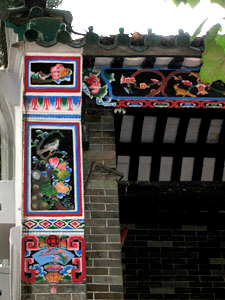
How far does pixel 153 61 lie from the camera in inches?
353

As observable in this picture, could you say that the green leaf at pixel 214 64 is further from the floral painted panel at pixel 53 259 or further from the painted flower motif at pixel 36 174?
the painted flower motif at pixel 36 174

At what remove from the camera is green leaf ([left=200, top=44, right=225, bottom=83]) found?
18.1 ft

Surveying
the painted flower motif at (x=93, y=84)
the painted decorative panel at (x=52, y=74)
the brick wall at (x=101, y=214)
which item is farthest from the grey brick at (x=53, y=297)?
the painted flower motif at (x=93, y=84)

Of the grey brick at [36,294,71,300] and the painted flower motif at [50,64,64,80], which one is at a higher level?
the painted flower motif at [50,64,64,80]

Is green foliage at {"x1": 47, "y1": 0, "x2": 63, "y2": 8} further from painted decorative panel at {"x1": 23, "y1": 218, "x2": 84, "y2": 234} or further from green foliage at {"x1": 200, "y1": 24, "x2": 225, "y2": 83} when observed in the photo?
green foliage at {"x1": 200, "y1": 24, "x2": 225, "y2": 83}

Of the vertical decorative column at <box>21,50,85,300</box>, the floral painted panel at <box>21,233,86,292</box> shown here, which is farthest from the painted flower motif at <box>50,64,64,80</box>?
the floral painted panel at <box>21,233,86,292</box>

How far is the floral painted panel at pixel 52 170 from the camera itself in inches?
314

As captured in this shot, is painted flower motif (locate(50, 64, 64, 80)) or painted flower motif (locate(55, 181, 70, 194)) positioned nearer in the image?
painted flower motif (locate(55, 181, 70, 194))

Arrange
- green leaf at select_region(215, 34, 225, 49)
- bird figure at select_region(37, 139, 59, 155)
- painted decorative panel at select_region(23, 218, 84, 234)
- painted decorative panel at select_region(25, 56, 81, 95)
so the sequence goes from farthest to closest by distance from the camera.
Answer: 1. painted decorative panel at select_region(25, 56, 81, 95)
2. bird figure at select_region(37, 139, 59, 155)
3. painted decorative panel at select_region(23, 218, 84, 234)
4. green leaf at select_region(215, 34, 225, 49)

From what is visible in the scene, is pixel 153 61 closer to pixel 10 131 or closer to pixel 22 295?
pixel 10 131

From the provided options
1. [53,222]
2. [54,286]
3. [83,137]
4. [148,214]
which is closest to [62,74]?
[83,137]

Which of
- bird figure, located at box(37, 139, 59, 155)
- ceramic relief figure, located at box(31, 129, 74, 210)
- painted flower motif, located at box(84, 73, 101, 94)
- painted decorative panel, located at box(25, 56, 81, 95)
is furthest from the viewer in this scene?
painted flower motif, located at box(84, 73, 101, 94)

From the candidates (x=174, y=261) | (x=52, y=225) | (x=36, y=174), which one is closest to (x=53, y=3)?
(x=174, y=261)

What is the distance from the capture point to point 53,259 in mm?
7781
